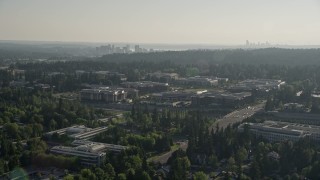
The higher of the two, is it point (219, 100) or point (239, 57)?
point (239, 57)

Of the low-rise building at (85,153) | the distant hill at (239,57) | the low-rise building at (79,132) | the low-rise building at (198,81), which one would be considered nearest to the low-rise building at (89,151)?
the low-rise building at (85,153)

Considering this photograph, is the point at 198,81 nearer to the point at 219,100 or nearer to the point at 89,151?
the point at 219,100

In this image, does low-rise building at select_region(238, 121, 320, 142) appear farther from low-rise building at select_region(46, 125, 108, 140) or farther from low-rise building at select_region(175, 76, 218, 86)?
low-rise building at select_region(175, 76, 218, 86)

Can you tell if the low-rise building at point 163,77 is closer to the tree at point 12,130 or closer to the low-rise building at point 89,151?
the tree at point 12,130

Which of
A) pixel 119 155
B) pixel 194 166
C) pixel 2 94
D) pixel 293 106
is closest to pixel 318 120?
pixel 293 106

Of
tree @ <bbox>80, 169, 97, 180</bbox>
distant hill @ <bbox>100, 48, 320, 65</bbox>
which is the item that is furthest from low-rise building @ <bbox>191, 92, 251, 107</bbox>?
distant hill @ <bbox>100, 48, 320, 65</bbox>

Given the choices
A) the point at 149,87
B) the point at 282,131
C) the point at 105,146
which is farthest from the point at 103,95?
the point at 282,131
